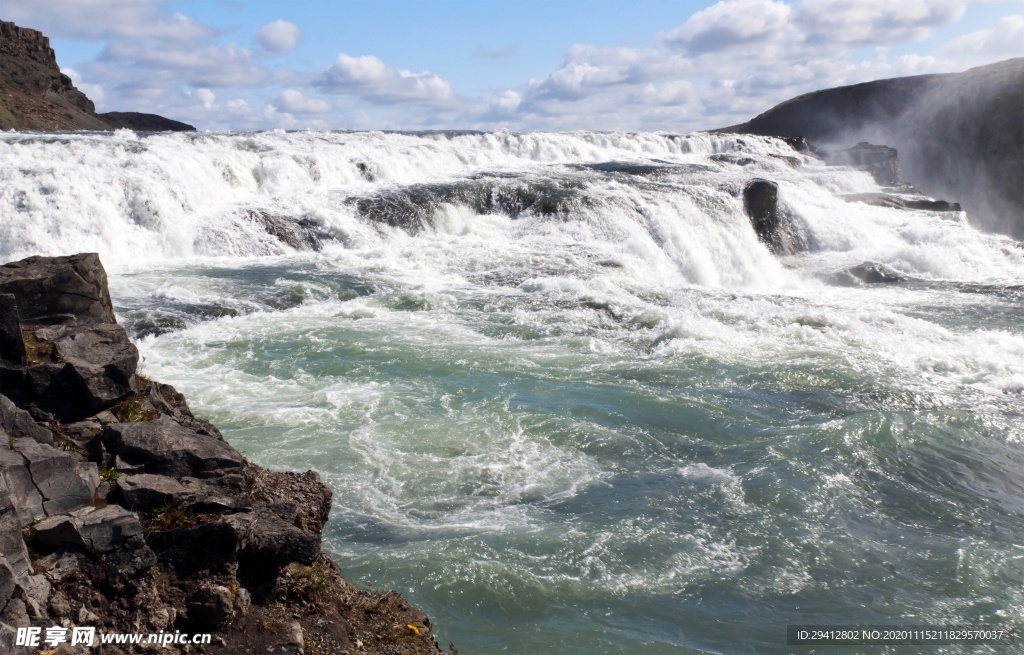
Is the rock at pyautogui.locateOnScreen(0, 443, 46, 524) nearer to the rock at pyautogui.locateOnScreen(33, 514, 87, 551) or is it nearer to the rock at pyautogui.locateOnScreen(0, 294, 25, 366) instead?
the rock at pyautogui.locateOnScreen(33, 514, 87, 551)

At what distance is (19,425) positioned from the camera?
430 cm

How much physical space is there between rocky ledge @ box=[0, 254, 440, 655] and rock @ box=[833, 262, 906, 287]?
686 inches

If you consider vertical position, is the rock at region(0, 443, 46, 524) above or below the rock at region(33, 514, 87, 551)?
above

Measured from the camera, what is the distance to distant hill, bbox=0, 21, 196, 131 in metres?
46.7

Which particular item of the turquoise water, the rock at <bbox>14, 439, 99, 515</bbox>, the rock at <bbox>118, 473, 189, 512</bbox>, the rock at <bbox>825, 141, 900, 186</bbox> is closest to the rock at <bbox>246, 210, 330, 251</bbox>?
the turquoise water

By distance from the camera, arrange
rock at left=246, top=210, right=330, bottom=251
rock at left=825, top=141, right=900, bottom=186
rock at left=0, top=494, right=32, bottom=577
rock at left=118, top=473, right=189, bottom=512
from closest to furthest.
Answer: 1. rock at left=0, top=494, right=32, bottom=577
2. rock at left=118, top=473, right=189, bottom=512
3. rock at left=246, top=210, right=330, bottom=251
4. rock at left=825, top=141, right=900, bottom=186

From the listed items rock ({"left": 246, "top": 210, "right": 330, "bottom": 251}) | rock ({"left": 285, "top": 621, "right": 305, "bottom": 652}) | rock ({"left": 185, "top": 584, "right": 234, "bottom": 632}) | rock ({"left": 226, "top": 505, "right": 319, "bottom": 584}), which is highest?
rock ({"left": 246, "top": 210, "right": 330, "bottom": 251})

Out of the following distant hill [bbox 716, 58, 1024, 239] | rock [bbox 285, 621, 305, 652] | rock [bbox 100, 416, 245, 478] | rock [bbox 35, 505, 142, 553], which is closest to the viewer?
rock [bbox 35, 505, 142, 553]

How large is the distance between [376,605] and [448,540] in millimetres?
2031

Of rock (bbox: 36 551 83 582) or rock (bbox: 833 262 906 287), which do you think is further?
rock (bbox: 833 262 906 287)

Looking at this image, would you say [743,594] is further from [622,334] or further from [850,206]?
[850,206]

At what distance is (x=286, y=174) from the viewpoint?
877 inches

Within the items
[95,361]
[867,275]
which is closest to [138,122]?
[867,275]

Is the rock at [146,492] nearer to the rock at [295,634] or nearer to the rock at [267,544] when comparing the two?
the rock at [267,544]
